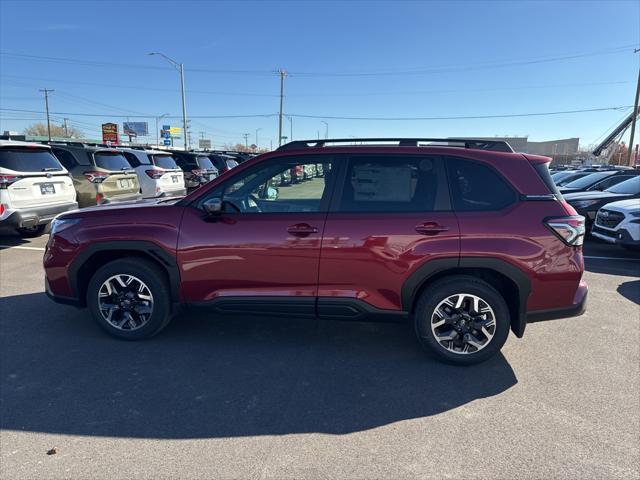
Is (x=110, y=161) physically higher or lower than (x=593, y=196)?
higher

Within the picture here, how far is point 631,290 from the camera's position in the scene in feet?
19.4

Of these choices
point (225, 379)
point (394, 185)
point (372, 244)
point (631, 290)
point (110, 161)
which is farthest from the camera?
point (110, 161)

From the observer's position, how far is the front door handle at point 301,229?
3506mm

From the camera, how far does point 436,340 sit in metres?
3.54

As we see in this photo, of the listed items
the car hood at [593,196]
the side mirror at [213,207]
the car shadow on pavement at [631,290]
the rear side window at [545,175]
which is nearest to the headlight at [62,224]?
the side mirror at [213,207]

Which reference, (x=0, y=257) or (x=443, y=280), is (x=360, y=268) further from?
(x=0, y=257)

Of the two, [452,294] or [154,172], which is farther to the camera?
[154,172]

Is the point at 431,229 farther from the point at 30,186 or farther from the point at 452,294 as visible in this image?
the point at 30,186

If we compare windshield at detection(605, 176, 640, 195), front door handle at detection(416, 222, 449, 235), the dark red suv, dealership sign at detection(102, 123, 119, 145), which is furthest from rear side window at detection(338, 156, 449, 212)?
dealership sign at detection(102, 123, 119, 145)

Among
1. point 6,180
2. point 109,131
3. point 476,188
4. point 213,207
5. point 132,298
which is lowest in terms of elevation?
point 132,298

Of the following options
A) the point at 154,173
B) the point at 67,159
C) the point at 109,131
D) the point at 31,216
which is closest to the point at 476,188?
the point at 31,216

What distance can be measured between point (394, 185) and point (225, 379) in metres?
2.10

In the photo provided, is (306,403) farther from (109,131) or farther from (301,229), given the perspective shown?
(109,131)

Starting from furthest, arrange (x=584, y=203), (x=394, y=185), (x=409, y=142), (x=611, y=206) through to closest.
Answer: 1. (x=584, y=203)
2. (x=611, y=206)
3. (x=409, y=142)
4. (x=394, y=185)
